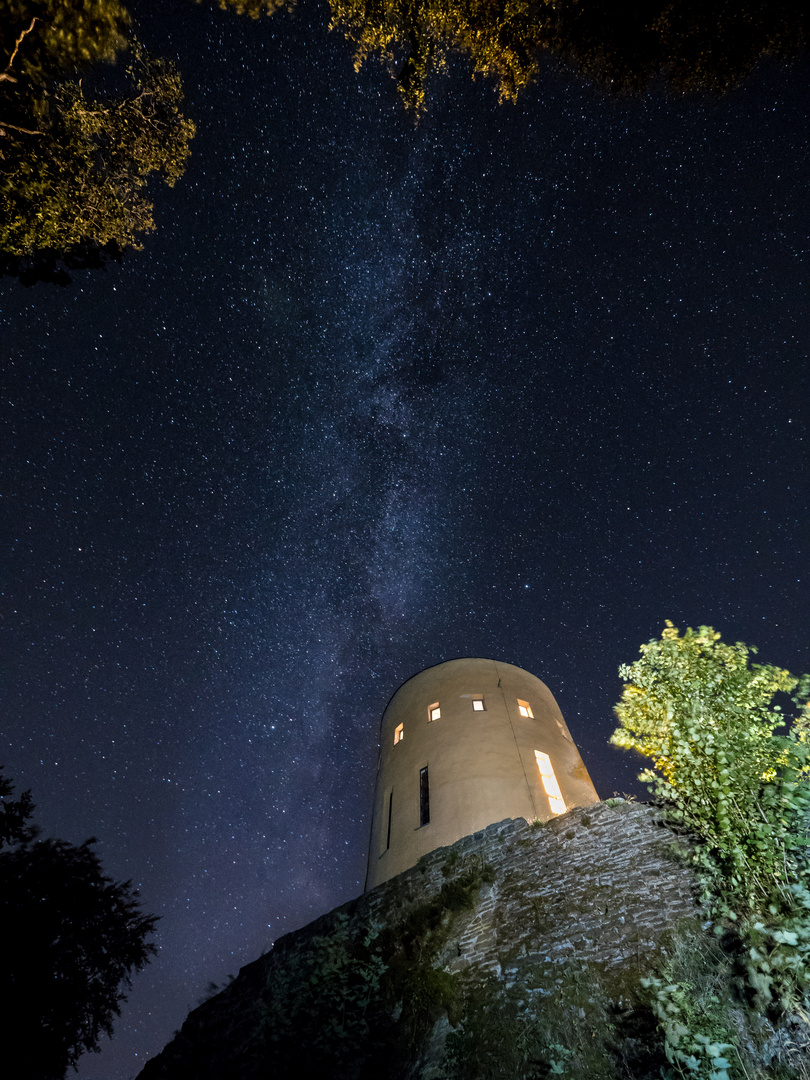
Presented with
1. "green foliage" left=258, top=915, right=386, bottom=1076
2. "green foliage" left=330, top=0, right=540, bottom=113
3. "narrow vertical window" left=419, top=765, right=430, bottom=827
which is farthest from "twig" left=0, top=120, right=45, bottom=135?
"narrow vertical window" left=419, top=765, right=430, bottom=827

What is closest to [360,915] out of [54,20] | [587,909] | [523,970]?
[523,970]

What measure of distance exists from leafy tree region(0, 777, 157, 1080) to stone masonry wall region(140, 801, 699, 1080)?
6286 mm

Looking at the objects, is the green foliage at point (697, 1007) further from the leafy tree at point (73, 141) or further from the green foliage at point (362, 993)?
the leafy tree at point (73, 141)

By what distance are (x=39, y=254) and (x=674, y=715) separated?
14.7 m

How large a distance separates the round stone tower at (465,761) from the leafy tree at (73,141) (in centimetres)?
1640

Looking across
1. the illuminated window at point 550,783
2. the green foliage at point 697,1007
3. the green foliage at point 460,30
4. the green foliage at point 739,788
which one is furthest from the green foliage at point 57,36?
the illuminated window at point 550,783

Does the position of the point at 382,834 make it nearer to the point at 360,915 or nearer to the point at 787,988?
the point at 360,915

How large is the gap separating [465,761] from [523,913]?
6693mm

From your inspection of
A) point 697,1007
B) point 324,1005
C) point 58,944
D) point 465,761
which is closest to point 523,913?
point 697,1007

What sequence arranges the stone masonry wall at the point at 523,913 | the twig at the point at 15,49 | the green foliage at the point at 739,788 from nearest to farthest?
the green foliage at the point at 739,788
the stone masonry wall at the point at 523,913
the twig at the point at 15,49

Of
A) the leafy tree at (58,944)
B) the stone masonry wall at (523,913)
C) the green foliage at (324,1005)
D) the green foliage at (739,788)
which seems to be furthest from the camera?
the leafy tree at (58,944)

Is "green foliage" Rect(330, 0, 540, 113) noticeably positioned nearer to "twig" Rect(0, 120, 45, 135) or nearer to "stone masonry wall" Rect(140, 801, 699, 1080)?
"twig" Rect(0, 120, 45, 135)

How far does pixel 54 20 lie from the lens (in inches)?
325

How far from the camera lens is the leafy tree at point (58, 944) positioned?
45.1ft
